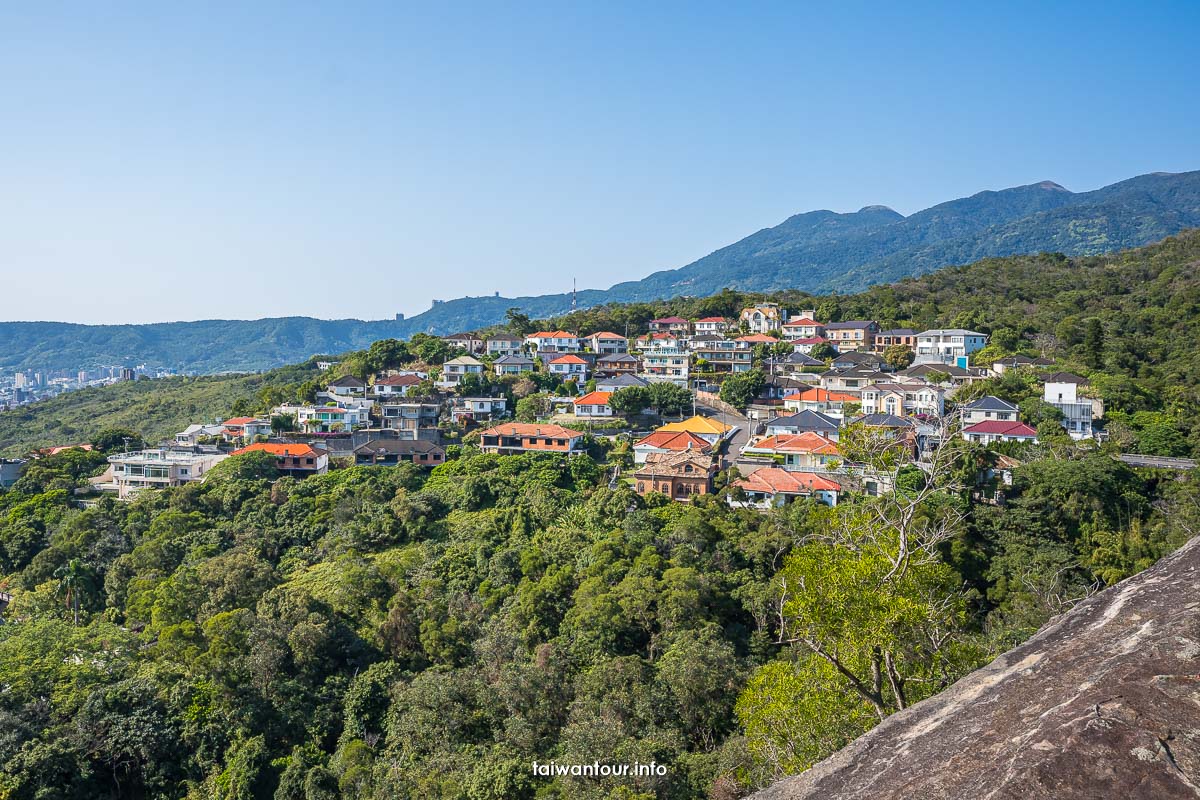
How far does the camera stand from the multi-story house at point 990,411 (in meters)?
31.7

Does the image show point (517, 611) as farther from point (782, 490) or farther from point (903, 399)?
point (903, 399)

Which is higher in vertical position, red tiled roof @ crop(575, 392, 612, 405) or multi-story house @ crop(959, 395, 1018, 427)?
red tiled roof @ crop(575, 392, 612, 405)

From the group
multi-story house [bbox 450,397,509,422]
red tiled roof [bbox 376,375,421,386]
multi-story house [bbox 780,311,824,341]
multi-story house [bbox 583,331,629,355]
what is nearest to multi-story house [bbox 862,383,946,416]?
multi-story house [bbox 780,311,824,341]

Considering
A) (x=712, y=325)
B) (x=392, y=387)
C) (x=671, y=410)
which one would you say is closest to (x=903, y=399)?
(x=671, y=410)

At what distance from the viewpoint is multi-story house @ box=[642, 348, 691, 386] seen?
149ft

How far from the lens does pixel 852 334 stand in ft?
169

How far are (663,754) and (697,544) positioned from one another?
10.00 m

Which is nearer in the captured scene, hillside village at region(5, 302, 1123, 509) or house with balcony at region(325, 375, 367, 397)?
hillside village at region(5, 302, 1123, 509)

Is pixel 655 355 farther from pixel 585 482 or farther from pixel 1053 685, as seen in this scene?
pixel 1053 685

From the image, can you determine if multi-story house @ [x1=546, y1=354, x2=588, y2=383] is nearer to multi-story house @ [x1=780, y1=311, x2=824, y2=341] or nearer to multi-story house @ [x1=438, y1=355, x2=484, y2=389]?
multi-story house @ [x1=438, y1=355, x2=484, y2=389]

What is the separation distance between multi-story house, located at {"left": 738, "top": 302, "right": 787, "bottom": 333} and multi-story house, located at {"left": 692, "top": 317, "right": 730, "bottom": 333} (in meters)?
1.62

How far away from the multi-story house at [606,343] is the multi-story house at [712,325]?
266 inches

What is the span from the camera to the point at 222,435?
41.1m

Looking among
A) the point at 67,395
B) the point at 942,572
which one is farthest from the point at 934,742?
the point at 67,395
